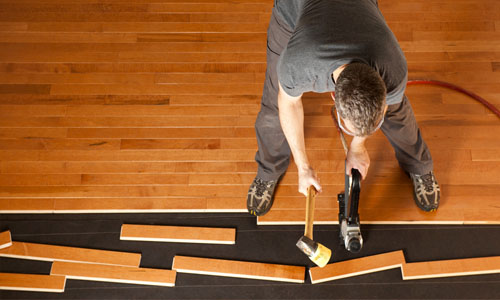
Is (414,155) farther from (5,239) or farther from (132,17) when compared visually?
(5,239)

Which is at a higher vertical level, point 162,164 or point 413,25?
point 162,164

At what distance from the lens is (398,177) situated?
2117 millimetres

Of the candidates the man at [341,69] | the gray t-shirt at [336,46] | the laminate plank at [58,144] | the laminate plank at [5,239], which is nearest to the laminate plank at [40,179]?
the laminate plank at [58,144]

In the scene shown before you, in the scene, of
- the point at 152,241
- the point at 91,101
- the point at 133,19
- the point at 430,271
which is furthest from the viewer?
the point at 133,19

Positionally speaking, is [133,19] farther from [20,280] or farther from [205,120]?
[20,280]

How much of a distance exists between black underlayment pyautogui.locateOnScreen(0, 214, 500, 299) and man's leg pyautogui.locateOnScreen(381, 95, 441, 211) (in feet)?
0.53

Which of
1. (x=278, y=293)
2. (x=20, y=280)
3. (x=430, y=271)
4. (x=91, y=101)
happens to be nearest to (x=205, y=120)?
(x=91, y=101)

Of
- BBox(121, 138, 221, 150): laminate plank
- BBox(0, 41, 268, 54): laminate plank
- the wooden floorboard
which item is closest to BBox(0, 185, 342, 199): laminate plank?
the wooden floorboard

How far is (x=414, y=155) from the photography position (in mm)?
1907

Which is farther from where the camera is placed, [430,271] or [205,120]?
[205,120]

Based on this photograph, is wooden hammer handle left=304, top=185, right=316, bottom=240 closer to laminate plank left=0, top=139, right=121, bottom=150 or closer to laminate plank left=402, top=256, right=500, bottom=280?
laminate plank left=402, top=256, right=500, bottom=280

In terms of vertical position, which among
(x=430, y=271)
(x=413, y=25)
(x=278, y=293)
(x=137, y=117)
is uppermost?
(x=137, y=117)

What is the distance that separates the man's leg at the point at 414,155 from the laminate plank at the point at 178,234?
94 cm

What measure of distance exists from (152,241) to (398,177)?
1374 mm
